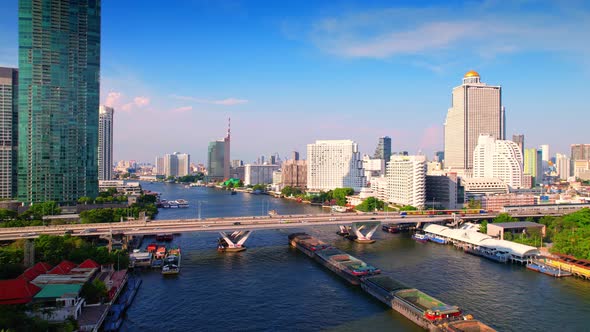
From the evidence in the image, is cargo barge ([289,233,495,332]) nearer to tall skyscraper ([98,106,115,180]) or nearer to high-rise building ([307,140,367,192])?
high-rise building ([307,140,367,192])

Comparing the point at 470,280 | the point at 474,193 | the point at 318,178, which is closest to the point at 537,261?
the point at 470,280

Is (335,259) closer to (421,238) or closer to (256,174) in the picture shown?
(421,238)

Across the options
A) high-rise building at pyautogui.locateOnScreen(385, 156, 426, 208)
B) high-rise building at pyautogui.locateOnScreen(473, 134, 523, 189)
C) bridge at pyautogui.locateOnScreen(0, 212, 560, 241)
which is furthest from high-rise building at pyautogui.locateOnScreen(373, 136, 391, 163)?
bridge at pyautogui.locateOnScreen(0, 212, 560, 241)

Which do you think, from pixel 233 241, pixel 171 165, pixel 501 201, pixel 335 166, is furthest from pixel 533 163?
pixel 171 165

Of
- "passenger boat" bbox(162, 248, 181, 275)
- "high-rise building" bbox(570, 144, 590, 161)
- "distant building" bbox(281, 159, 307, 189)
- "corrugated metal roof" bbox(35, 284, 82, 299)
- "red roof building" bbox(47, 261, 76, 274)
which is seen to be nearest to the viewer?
"corrugated metal roof" bbox(35, 284, 82, 299)

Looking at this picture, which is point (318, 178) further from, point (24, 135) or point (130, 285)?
point (130, 285)

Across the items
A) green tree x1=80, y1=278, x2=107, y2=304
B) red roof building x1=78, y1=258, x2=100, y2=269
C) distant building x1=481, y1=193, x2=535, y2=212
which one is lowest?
green tree x1=80, y1=278, x2=107, y2=304

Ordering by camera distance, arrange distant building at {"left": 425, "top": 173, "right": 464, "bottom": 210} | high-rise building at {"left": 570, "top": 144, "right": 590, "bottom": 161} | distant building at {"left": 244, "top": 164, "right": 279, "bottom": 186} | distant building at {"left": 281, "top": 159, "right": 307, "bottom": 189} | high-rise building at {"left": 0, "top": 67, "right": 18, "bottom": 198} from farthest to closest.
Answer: high-rise building at {"left": 570, "top": 144, "right": 590, "bottom": 161}, distant building at {"left": 244, "top": 164, "right": 279, "bottom": 186}, distant building at {"left": 281, "top": 159, "right": 307, "bottom": 189}, distant building at {"left": 425, "top": 173, "right": 464, "bottom": 210}, high-rise building at {"left": 0, "top": 67, "right": 18, "bottom": 198}
